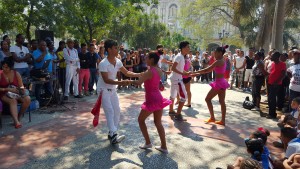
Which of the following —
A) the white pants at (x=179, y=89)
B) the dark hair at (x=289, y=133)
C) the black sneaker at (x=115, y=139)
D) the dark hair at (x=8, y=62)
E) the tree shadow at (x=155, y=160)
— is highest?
the dark hair at (x=8, y=62)

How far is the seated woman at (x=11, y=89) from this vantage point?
607 centimetres

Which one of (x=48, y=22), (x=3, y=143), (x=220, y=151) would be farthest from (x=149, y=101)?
(x=48, y=22)

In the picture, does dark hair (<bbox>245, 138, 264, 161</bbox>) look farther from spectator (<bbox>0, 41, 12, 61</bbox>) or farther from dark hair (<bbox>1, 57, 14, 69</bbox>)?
spectator (<bbox>0, 41, 12, 61</bbox>)

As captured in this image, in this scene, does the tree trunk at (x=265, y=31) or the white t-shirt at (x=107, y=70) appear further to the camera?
the tree trunk at (x=265, y=31)

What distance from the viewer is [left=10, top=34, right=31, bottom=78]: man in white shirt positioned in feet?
25.6

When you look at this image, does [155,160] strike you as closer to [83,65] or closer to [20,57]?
[20,57]

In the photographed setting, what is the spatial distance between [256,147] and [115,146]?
8.72ft

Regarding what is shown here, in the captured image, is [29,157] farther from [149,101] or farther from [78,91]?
[78,91]

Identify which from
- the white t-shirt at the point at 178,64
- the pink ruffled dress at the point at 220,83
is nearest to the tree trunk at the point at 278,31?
the pink ruffled dress at the point at 220,83

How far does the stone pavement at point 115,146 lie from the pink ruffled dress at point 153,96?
32.3 inches

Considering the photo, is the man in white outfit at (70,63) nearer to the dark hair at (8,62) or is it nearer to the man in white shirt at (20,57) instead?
the man in white shirt at (20,57)

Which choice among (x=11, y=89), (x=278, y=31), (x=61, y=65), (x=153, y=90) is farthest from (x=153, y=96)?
(x=278, y=31)

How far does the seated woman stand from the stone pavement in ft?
1.31

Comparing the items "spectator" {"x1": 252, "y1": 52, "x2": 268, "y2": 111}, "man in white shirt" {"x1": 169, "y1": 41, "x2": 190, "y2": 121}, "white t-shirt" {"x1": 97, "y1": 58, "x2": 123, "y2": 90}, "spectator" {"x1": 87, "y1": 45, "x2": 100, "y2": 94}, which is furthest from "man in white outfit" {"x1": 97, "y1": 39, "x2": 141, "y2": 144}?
"spectator" {"x1": 87, "y1": 45, "x2": 100, "y2": 94}
